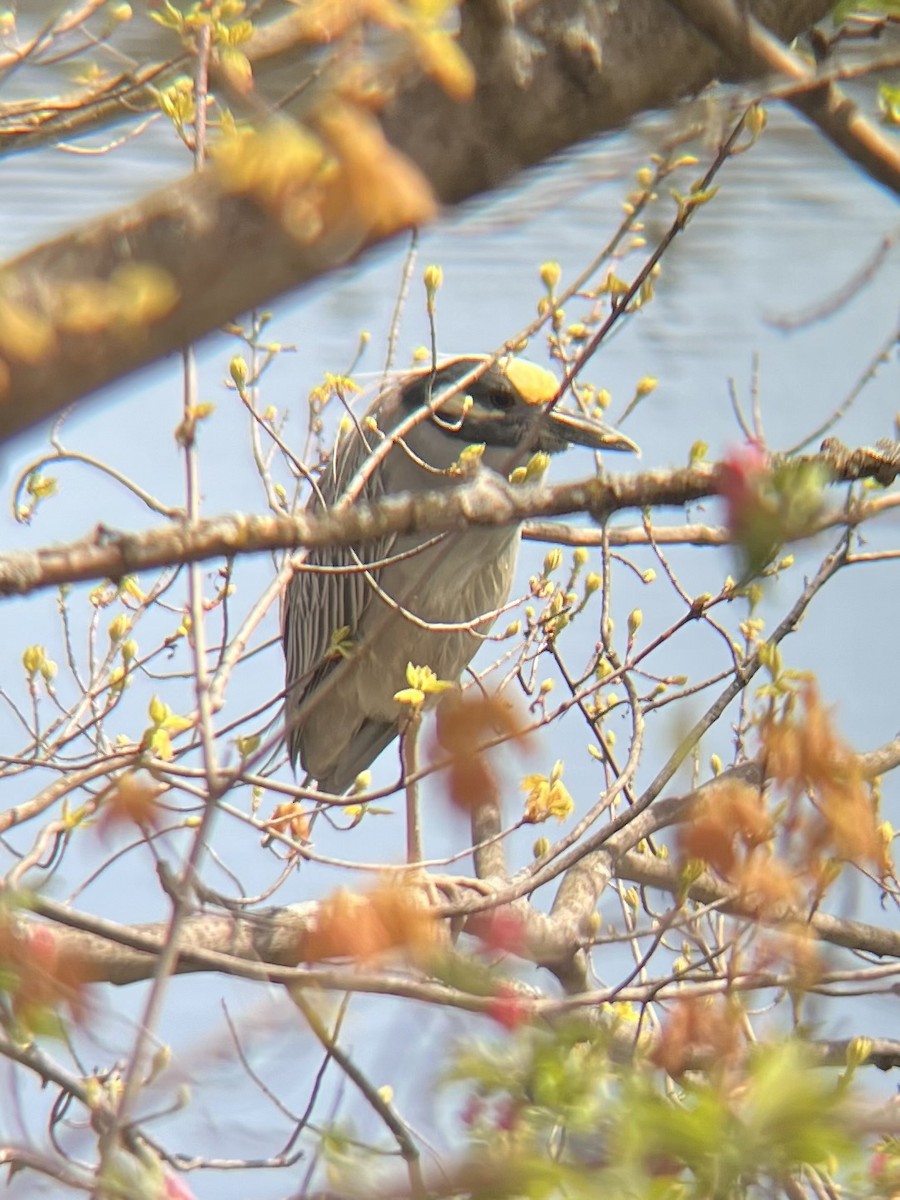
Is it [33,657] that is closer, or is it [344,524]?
[344,524]

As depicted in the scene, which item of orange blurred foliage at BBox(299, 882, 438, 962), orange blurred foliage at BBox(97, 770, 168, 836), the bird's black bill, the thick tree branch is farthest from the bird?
the thick tree branch

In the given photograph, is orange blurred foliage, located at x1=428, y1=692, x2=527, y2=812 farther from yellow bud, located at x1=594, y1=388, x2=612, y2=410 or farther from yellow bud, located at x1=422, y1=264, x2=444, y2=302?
yellow bud, located at x1=594, y1=388, x2=612, y2=410

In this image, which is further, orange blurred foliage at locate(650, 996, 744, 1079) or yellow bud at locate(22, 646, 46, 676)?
yellow bud at locate(22, 646, 46, 676)

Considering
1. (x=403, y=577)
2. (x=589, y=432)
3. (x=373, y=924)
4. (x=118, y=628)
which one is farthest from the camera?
(x=403, y=577)

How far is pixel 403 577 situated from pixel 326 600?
0.20 meters

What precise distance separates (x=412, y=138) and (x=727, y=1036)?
0.44 m

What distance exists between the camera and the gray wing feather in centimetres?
198

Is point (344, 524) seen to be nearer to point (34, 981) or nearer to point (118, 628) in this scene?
point (34, 981)

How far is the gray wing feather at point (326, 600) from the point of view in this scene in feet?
6.50

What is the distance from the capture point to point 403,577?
2.02 metres

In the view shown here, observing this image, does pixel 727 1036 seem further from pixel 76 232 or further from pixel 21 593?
pixel 76 232

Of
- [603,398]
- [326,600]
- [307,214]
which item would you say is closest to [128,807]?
[307,214]

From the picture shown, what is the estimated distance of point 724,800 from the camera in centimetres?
77

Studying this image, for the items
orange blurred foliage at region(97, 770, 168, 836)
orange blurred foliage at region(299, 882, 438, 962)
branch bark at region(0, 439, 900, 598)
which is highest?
branch bark at region(0, 439, 900, 598)
